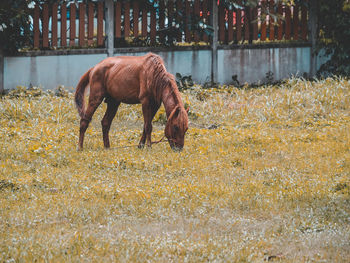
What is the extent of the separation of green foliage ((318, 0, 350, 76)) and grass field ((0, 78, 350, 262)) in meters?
4.42

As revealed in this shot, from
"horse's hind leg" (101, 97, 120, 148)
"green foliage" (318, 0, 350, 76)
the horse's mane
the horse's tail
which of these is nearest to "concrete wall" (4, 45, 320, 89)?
"green foliage" (318, 0, 350, 76)

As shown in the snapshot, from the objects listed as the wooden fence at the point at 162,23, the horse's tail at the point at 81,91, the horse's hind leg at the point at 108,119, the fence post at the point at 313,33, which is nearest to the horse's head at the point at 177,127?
the horse's hind leg at the point at 108,119

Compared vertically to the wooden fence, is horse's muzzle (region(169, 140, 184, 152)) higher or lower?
lower

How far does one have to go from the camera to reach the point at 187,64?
53.6 feet

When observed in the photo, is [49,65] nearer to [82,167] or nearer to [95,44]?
[95,44]

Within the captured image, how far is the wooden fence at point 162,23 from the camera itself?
15344 millimetres

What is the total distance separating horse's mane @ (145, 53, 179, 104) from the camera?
956 cm

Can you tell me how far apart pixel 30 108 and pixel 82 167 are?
4.71 m

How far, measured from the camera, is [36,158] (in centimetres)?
895

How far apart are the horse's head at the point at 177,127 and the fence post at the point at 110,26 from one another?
21.4 ft

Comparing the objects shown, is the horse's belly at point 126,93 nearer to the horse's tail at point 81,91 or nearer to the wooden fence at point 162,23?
the horse's tail at point 81,91

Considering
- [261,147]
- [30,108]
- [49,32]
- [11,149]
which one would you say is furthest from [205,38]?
[11,149]

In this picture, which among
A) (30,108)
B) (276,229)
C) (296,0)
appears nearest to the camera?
(276,229)

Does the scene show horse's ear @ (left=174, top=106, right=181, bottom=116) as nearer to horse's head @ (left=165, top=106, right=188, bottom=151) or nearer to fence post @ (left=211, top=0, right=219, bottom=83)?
horse's head @ (left=165, top=106, right=188, bottom=151)
